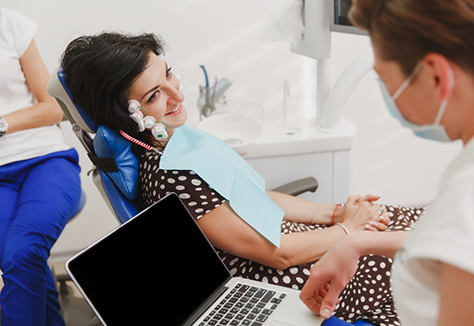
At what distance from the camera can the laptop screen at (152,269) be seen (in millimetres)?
791

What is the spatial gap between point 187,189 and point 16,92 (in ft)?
3.33

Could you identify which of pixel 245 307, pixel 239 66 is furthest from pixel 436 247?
pixel 239 66

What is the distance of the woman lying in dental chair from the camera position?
106 cm

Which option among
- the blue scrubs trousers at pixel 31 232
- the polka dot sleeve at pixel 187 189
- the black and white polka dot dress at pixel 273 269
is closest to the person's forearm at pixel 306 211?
the black and white polka dot dress at pixel 273 269

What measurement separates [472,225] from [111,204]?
0.92 m

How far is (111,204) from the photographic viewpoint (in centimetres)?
112

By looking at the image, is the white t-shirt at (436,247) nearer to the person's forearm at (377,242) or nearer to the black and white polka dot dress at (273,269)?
the person's forearm at (377,242)

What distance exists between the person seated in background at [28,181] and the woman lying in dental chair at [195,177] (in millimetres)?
456

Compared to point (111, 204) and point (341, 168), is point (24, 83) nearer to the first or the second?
point (111, 204)

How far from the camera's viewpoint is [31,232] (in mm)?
1339

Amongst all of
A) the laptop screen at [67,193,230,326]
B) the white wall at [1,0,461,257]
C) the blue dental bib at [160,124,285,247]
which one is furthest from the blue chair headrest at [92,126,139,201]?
the white wall at [1,0,461,257]

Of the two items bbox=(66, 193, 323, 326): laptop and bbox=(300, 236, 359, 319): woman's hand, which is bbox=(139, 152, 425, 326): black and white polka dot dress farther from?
bbox=(300, 236, 359, 319): woman's hand

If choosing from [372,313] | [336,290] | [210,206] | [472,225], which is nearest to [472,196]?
[472,225]

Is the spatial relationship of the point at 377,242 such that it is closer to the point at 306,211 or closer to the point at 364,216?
the point at 364,216
